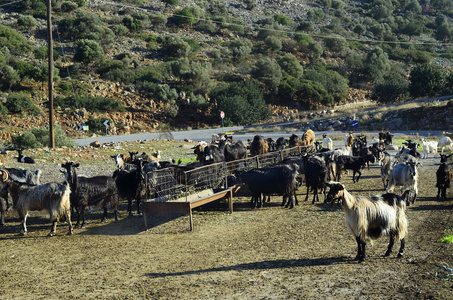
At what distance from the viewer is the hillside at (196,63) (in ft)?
167

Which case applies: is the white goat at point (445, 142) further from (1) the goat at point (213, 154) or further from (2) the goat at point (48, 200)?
(2) the goat at point (48, 200)

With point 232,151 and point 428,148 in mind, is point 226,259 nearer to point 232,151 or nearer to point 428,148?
point 232,151

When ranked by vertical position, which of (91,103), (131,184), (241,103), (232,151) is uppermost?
(91,103)

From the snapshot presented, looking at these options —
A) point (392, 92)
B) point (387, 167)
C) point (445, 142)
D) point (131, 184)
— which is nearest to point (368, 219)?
point (131, 184)

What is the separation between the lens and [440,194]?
54.6 ft

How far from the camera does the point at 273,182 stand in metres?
15.5

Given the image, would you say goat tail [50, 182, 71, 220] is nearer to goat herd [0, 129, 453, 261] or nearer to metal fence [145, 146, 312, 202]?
goat herd [0, 129, 453, 261]

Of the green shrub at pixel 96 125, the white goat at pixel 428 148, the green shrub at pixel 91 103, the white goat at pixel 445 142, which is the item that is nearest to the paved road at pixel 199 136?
the green shrub at pixel 96 125

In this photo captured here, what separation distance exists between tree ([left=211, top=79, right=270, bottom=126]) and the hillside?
13 centimetres

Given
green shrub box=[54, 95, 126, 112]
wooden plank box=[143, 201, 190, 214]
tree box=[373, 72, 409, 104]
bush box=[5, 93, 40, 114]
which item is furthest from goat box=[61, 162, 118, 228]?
tree box=[373, 72, 409, 104]

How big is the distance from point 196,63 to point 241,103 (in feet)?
37.6

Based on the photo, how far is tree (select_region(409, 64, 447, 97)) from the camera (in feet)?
176

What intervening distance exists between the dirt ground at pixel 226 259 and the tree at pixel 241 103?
39.0 m

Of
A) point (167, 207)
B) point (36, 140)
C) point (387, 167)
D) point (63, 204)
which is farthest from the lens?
point (36, 140)
